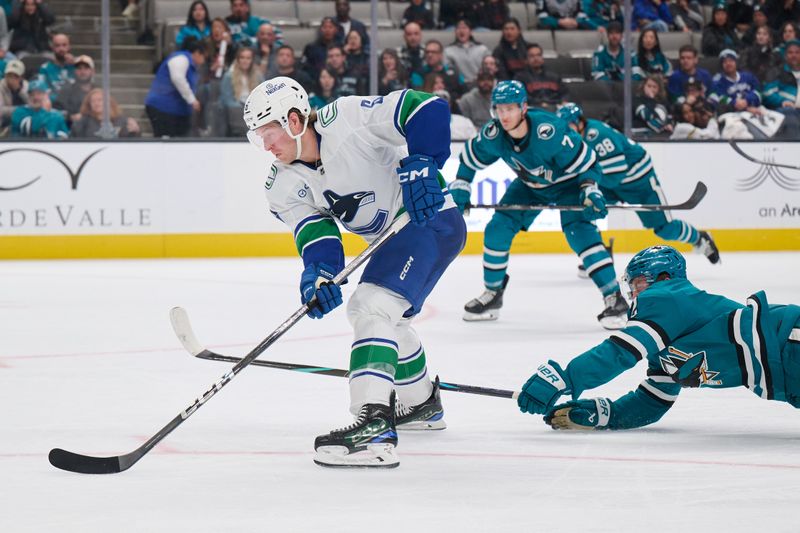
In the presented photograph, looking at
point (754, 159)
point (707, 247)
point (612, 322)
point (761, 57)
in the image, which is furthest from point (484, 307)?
point (761, 57)

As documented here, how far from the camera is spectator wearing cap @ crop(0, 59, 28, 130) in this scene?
30.0 feet

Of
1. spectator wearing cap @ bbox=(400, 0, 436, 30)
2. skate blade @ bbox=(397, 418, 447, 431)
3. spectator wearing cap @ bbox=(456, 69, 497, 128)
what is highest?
spectator wearing cap @ bbox=(400, 0, 436, 30)

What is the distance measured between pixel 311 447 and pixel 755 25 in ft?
26.1

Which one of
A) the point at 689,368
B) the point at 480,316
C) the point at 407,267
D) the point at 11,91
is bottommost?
the point at 480,316

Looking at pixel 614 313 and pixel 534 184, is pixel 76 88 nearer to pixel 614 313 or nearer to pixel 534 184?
pixel 534 184

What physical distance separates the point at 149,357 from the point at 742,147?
20.4ft

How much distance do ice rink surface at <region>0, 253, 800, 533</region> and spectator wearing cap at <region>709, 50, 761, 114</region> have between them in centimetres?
440

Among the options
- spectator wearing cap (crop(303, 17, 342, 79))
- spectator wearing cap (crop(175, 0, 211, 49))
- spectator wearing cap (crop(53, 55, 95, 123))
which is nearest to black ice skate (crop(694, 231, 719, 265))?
spectator wearing cap (crop(303, 17, 342, 79))

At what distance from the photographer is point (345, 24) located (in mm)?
9742

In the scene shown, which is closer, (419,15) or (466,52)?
(466,52)

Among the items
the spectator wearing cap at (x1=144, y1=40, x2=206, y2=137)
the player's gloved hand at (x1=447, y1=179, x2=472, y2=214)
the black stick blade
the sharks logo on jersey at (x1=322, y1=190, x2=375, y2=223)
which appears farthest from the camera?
the spectator wearing cap at (x1=144, y1=40, x2=206, y2=137)

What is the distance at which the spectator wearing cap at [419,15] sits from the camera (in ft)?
33.3

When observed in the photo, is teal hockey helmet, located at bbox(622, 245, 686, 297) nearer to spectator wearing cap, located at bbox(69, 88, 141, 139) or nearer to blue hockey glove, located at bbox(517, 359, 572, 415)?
blue hockey glove, located at bbox(517, 359, 572, 415)

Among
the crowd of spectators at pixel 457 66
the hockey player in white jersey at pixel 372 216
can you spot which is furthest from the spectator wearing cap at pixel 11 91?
the hockey player in white jersey at pixel 372 216
